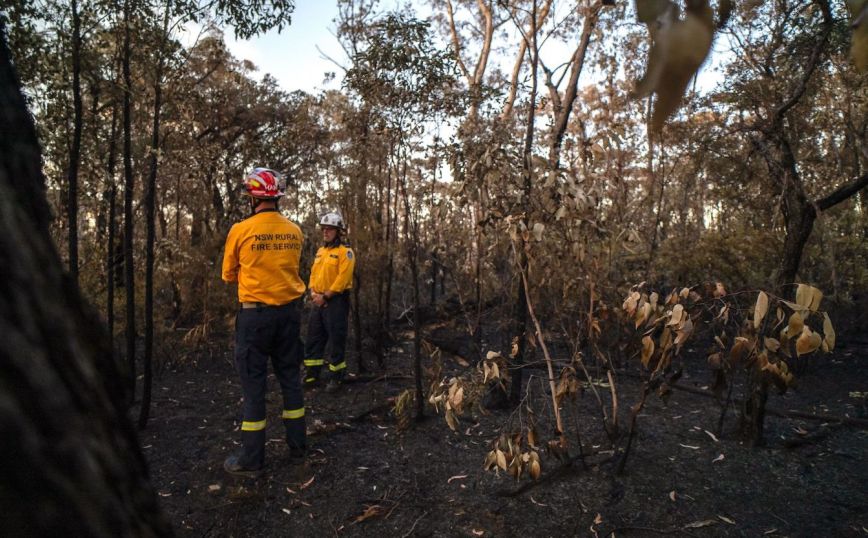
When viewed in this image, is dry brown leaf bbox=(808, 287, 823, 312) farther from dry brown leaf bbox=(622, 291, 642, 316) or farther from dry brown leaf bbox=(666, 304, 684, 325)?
dry brown leaf bbox=(622, 291, 642, 316)

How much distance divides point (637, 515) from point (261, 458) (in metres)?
2.57

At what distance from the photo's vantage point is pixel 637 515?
3.13 metres

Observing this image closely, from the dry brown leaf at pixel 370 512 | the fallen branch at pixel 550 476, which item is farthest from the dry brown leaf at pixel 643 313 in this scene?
the dry brown leaf at pixel 370 512

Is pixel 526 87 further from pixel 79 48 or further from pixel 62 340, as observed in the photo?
pixel 62 340

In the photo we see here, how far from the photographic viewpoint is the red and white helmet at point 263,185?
12.4ft

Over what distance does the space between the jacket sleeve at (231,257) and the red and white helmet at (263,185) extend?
304mm

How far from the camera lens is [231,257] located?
3.79 metres

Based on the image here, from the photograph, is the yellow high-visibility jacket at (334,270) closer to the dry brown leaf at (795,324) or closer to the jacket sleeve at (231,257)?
the jacket sleeve at (231,257)

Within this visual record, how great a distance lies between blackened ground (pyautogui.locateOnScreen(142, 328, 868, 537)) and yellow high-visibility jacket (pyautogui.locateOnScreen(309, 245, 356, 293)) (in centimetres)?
128

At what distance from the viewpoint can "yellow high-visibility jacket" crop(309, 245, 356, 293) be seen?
566 cm

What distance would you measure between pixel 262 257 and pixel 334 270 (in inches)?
77.8

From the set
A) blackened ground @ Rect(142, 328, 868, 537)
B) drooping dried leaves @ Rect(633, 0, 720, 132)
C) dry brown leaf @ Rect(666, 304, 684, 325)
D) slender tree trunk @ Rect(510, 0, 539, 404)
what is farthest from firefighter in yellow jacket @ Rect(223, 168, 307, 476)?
drooping dried leaves @ Rect(633, 0, 720, 132)

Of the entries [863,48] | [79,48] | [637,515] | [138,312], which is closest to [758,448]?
[637,515]

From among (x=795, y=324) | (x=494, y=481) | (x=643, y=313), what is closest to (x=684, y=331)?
(x=643, y=313)
